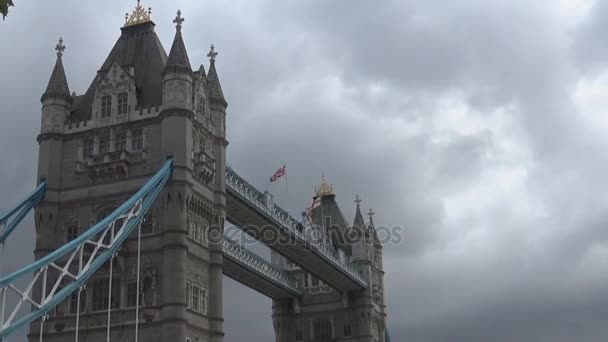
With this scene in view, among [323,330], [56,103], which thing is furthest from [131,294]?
[323,330]

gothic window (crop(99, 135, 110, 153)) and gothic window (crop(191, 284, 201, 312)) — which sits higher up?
gothic window (crop(99, 135, 110, 153))

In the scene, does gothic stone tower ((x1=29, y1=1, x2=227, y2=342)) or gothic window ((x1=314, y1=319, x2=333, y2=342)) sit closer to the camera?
gothic stone tower ((x1=29, y1=1, x2=227, y2=342))

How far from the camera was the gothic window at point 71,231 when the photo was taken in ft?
159

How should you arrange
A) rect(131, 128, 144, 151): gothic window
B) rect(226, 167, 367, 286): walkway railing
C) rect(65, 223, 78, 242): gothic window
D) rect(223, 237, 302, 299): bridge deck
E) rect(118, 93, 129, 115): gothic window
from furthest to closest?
rect(223, 237, 302, 299): bridge deck
rect(226, 167, 367, 286): walkway railing
rect(118, 93, 129, 115): gothic window
rect(131, 128, 144, 151): gothic window
rect(65, 223, 78, 242): gothic window

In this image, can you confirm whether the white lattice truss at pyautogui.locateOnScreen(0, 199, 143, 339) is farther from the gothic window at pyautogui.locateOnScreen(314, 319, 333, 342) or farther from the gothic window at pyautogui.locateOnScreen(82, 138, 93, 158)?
the gothic window at pyautogui.locateOnScreen(314, 319, 333, 342)

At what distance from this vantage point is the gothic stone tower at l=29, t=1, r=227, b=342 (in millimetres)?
45281

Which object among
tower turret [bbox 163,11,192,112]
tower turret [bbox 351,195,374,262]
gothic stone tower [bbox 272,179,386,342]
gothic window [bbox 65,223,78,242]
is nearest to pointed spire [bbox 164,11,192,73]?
tower turret [bbox 163,11,192,112]

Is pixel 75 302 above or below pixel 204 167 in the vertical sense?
below

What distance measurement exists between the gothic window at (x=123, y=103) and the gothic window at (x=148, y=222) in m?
7.38

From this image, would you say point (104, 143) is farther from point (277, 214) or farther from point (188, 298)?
point (277, 214)

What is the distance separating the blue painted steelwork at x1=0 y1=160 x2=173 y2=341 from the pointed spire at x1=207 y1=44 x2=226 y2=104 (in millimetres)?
8615

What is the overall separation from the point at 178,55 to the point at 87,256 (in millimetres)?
13695

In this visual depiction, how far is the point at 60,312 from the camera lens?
4644cm

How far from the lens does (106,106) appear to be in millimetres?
50812
